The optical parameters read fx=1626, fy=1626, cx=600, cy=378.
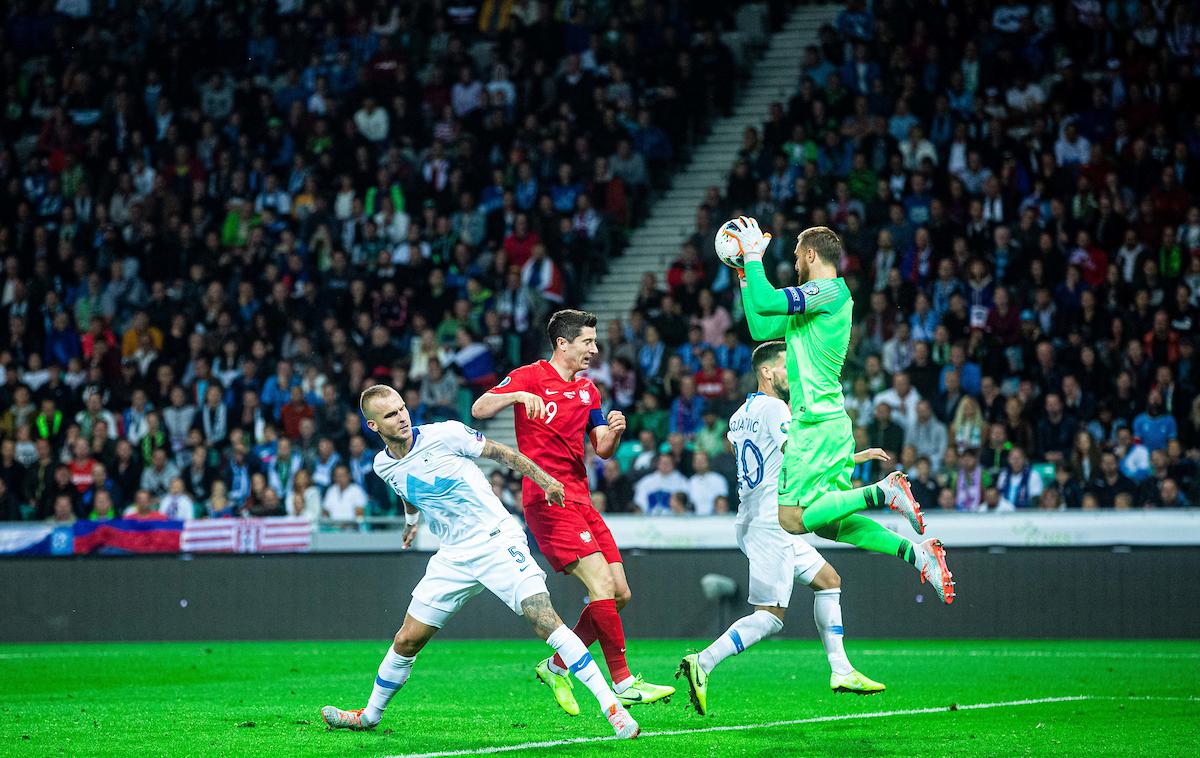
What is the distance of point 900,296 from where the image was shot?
2003 centimetres

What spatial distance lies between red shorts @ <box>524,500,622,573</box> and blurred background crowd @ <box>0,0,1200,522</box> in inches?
312

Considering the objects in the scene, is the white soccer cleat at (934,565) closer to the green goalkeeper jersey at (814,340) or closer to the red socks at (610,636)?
the green goalkeeper jersey at (814,340)

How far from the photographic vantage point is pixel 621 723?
26.8 ft

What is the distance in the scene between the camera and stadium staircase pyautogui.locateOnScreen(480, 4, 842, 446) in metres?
23.7

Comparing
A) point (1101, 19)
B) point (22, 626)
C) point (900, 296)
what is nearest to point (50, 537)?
point (22, 626)

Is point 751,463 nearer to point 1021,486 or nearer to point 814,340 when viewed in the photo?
point 814,340

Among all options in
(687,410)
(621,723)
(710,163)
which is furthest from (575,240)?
(621,723)

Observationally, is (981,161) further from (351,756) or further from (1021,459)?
(351,756)

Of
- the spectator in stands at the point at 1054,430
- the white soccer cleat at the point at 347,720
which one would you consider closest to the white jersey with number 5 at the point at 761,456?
the white soccer cleat at the point at 347,720

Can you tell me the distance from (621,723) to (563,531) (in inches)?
75.3

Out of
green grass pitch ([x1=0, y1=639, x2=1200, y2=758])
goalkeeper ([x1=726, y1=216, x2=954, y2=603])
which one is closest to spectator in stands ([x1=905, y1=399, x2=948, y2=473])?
green grass pitch ([x1=0, y1=639, x2=1200, y2=758])

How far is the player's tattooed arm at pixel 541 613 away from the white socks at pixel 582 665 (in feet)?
0.20

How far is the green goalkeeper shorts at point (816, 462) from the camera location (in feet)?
29.8

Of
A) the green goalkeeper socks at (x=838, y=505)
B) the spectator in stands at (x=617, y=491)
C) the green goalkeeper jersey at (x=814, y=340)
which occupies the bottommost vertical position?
the spectator in stands at (x=617, y=491)
